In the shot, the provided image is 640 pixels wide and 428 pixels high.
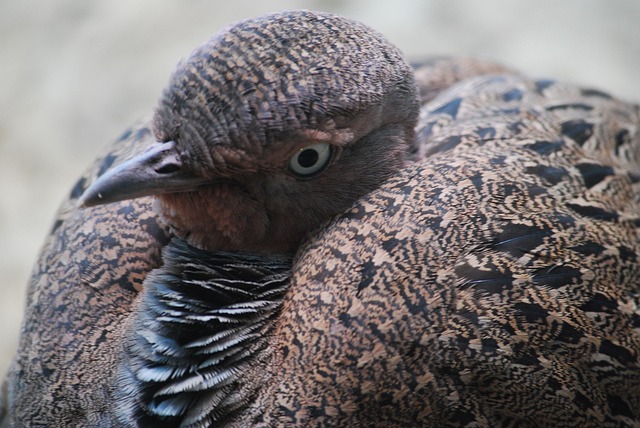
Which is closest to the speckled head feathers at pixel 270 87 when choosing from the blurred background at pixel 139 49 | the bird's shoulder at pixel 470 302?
the bird's shoulder at pixel 470 302

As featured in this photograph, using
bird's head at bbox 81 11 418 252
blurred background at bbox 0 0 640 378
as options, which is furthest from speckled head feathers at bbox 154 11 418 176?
blurred background at bbox 0 0 640 378

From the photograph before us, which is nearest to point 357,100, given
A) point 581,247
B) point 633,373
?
point 581,247

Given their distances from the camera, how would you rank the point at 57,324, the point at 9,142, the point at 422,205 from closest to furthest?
the point at 422,205 < the point at 57,324 < the point at 9,142

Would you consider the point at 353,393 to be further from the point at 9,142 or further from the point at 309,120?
the point at 9,142

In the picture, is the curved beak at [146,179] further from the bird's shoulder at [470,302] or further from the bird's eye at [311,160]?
the bird's shoulder at [470,302]

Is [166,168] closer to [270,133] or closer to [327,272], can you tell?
[270,133]

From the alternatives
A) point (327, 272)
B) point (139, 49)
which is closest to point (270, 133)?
point (327, 272)
